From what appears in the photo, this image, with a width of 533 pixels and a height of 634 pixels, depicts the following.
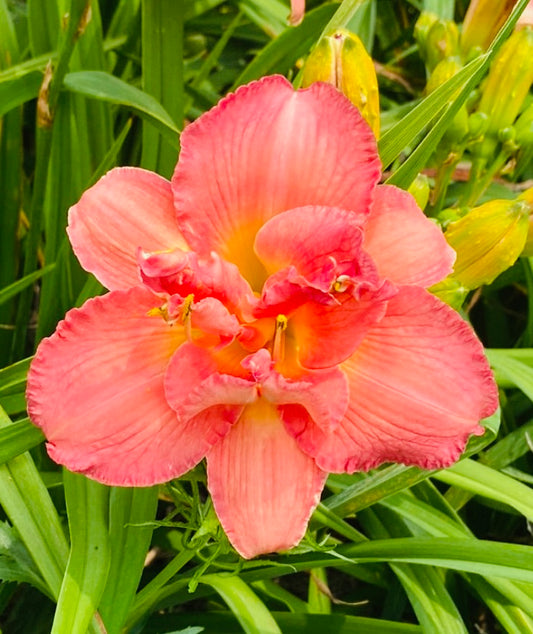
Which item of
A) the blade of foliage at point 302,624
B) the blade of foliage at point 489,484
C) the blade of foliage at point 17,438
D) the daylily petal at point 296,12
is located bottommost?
the blade of foliage at point 302,624

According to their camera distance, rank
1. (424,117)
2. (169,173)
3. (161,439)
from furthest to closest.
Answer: (169,173)
(424,117)
(161,439)

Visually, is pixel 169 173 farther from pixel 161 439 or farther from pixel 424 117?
pixel 161 439

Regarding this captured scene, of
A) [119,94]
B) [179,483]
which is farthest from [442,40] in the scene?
[179,483]

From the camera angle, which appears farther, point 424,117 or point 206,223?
point 424,117

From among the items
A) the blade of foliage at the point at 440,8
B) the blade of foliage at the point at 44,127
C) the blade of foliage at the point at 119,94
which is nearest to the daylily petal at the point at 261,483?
the blade of foliage at the point at 119,94

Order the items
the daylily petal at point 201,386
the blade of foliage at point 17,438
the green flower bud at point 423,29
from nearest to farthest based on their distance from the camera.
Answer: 1. the daylily petal at point 201,386
2. the blade of foliage at point 17,438
3. the green flower bud at point 423,29

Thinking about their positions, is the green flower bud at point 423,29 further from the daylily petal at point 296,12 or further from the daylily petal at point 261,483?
the daylily petal at point 261,483


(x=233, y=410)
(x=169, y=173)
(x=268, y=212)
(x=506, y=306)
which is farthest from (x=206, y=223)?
(x=506, y=306)

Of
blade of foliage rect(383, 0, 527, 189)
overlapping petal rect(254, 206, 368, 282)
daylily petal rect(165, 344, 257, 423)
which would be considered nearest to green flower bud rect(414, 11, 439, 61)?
blade of foliage rect(383, 0, 527, 189)
